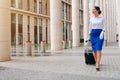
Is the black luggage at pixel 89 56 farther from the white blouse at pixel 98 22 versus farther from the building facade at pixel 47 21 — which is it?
the building facade at pixel 47 21

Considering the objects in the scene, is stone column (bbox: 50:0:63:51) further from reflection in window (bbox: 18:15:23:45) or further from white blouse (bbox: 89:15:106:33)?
reflection in window (bbox: 18:15:23:45)

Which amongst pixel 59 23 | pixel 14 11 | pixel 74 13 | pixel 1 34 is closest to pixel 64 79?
pixel 1 34

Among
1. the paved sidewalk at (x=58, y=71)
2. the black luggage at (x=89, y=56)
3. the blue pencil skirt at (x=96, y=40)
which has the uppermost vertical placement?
the blue pencil skirt at (x=96, y=40)

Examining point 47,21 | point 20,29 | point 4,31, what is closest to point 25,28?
point 20,29

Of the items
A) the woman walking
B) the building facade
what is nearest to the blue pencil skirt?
the woman walking

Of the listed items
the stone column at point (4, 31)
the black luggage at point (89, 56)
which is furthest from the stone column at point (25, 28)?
the black luggage at point (89, 56)

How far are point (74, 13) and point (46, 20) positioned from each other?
27.5 m

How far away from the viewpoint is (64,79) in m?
8.62

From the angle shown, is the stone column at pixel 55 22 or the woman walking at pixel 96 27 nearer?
the woman walking at pixel 96 27

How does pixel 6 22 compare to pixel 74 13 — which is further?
pixel 74 13

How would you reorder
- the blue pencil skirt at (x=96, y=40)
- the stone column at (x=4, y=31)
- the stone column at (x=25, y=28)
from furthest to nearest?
the stone column at (x=25, y=28)
the stone column at (x=4, y=31)
the blue pencil skirt at (x=96, y=40)

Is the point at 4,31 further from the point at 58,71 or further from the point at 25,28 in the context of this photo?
the point at 25,28

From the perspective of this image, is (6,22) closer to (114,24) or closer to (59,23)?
(59,23)

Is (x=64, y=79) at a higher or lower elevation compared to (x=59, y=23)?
lower
